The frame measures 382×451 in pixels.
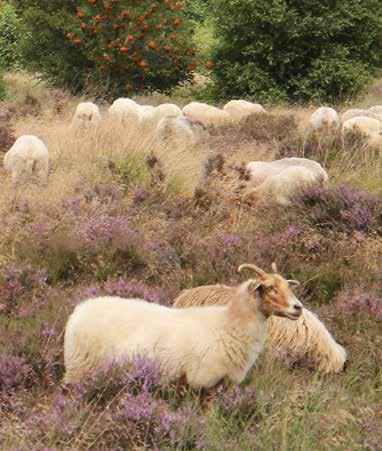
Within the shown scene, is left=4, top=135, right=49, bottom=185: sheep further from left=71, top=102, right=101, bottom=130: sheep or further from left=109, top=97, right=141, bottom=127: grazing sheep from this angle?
left=109, top=97, right=141, bottom=127: grazing sheep

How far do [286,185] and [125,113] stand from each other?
578 cm

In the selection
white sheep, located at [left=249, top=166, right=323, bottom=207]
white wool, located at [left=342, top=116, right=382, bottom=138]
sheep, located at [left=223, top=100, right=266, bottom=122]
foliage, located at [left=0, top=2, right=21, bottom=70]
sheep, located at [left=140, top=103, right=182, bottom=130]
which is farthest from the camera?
foliage, located at [left=0, top=2, right=21, bottom=70]

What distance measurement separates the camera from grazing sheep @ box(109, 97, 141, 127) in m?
11.8

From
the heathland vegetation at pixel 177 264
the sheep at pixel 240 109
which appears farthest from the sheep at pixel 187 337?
the sheep at pixel 240 109

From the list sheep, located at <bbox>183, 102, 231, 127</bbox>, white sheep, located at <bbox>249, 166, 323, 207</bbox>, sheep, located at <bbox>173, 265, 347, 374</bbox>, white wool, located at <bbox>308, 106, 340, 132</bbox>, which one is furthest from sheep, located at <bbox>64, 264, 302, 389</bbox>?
sheep, located at <bbox>183, 102, 231, 127</bbox>

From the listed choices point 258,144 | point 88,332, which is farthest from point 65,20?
point 88,332

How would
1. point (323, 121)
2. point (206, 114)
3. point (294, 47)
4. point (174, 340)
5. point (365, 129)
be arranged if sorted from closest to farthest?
point (174, 340) < point (365, 129) < point (323, 121) < point (206, 114) < point (294, 47)

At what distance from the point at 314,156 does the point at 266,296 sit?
6.47 metres

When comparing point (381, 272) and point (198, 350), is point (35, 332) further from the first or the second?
point (381, 272)

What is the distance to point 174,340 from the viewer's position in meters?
3.77

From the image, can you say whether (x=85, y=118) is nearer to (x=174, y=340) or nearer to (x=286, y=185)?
(x=286, y=185)

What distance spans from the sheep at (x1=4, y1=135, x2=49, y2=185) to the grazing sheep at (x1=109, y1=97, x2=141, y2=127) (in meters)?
2.74

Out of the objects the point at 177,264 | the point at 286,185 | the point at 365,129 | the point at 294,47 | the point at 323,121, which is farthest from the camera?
the point at 294,47

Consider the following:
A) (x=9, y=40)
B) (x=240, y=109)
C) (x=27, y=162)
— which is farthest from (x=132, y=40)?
(x=9, y=40)
